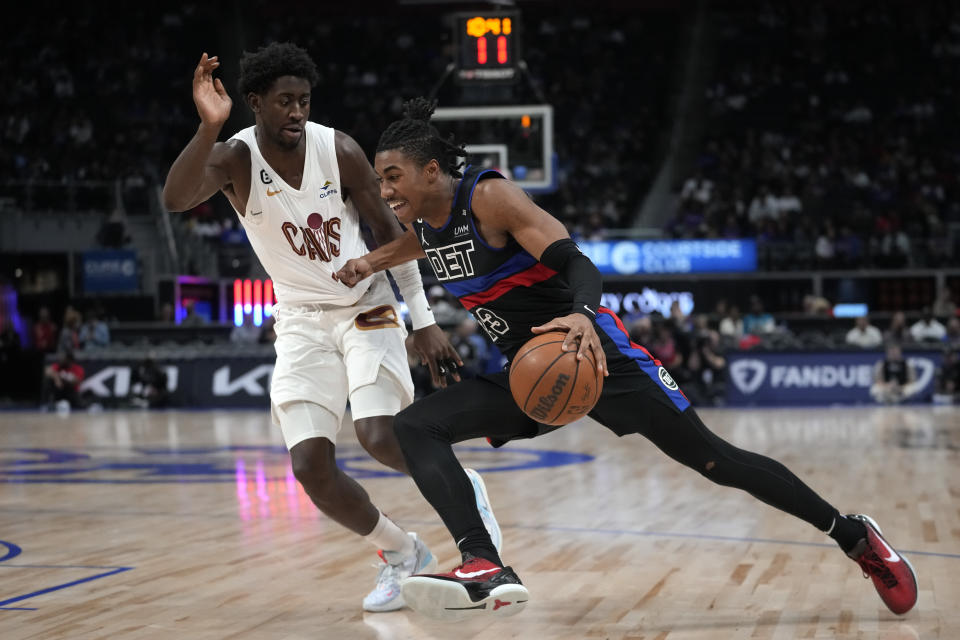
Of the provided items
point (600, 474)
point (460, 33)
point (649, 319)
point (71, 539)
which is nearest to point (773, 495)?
point (71, 539)

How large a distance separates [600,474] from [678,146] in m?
19.1

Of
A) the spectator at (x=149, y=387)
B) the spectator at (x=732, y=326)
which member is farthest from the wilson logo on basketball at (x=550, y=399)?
the spectator at (x=149, y=387)

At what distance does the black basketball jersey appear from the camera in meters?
4.00

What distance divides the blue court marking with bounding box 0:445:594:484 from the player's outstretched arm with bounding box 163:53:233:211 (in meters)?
4.89

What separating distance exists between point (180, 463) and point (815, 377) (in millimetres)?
10252

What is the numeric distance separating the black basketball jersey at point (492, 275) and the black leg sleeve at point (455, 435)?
0.25 meters

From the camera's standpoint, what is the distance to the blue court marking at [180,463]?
9023mm

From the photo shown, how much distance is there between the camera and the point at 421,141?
13.1 ft

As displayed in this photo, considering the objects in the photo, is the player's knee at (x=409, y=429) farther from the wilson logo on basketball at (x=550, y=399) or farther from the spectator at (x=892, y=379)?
the spectator at (x=892, y=379)

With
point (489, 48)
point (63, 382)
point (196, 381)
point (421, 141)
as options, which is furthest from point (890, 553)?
point (63, 382)

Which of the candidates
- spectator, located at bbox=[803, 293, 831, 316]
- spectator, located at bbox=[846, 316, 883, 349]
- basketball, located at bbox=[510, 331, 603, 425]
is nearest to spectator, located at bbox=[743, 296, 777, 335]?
spectator, located at bbox=[803, 293, 831, 316]

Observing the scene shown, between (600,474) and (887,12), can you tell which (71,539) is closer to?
(600,474)

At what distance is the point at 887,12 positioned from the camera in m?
29.4

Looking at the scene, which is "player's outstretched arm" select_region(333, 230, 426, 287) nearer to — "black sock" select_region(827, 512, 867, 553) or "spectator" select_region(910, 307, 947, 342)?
"black sock" select_region(827, 512, 867, 553)
